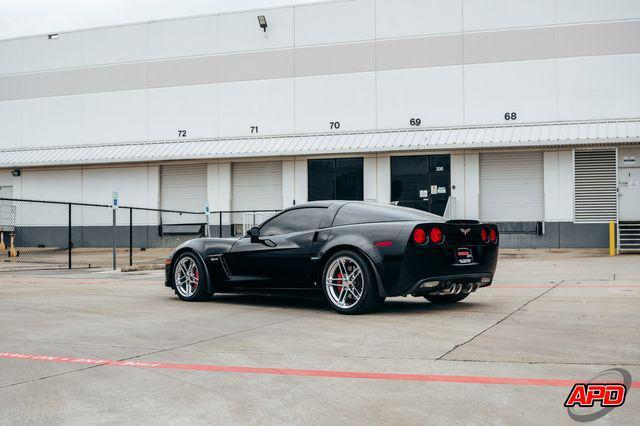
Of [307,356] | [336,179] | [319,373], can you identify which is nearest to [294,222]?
[307,356]

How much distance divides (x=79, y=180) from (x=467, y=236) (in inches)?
1119

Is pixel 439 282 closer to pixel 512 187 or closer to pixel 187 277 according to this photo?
pixel 187 277

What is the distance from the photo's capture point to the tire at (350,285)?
7891mm

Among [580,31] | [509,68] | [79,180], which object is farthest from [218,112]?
[580,31]

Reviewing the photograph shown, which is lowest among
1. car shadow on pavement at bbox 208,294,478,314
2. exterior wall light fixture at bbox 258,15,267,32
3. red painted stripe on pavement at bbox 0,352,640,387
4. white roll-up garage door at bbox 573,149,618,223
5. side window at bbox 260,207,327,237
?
car shadow on pavement at bbox 208,294,478,314

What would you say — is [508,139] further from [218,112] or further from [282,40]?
[218,112]

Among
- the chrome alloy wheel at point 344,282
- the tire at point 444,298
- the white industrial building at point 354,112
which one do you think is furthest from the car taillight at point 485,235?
→ the white industrial building at point 354,112

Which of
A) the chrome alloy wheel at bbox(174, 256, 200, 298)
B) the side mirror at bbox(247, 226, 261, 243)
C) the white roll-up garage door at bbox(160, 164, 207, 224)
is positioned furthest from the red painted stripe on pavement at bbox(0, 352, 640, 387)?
the white roll-up garage door at bbox(160, 164, 207, 224)

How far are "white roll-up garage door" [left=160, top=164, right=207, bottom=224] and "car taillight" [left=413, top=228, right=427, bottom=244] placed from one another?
24000 mm

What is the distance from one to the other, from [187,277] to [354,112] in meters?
19.6

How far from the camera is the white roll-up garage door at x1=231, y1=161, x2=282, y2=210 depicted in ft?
98.9

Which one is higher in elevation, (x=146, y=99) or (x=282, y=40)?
(x=282, y=40)

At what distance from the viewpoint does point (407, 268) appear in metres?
7.73

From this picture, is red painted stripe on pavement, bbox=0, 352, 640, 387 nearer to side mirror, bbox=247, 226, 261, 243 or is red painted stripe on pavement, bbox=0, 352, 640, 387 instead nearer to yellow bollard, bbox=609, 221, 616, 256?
side mirror, bbox=247, 226, 261, 243
